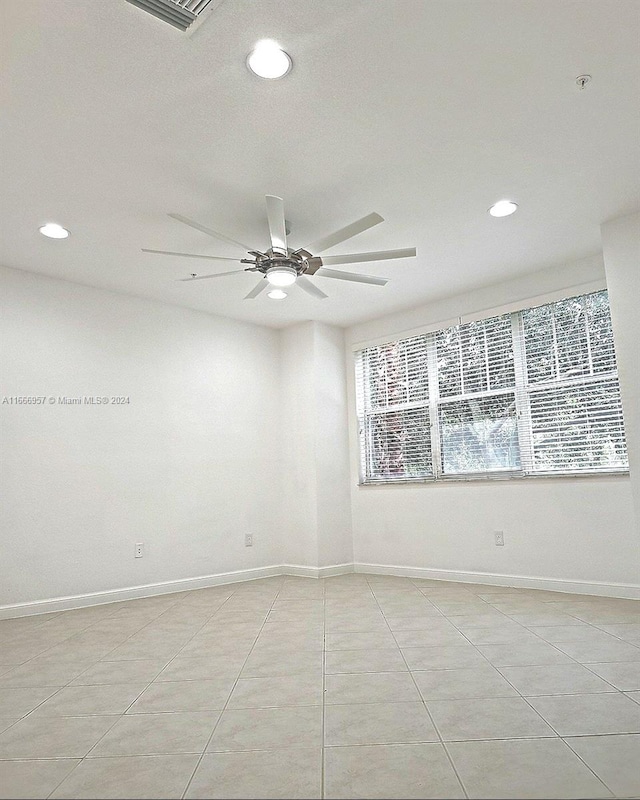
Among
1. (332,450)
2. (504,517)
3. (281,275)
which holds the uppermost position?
(281,275)

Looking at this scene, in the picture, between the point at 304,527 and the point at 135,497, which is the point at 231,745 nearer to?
the point at 135,497

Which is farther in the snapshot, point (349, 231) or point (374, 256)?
point (374, 256)

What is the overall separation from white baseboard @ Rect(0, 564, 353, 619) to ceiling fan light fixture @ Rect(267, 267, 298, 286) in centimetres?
277

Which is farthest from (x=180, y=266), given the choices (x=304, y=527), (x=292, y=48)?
(x=304, y=527)

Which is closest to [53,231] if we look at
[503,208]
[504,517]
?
[503,208]

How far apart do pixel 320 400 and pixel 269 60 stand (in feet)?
12.1

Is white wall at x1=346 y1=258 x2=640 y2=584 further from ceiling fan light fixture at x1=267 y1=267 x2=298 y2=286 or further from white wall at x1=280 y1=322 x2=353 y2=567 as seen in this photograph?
ceiling fan light fixture at x1=267 y1=267 x2=298 y2=286

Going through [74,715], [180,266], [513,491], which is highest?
[180,266]

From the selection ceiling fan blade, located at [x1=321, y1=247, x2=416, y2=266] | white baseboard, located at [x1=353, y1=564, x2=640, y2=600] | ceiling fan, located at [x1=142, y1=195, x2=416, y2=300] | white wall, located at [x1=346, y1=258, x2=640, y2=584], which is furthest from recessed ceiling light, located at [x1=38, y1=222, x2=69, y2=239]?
white baseboard, located at [x1=353, y1=564, x2=640, y2=600]

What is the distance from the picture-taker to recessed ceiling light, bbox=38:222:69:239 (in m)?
3.59

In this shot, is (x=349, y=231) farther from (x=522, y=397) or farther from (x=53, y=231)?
(x=522, y=397)

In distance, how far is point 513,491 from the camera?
4.59m

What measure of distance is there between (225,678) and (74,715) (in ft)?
2.10

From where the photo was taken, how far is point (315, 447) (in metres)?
5.55
